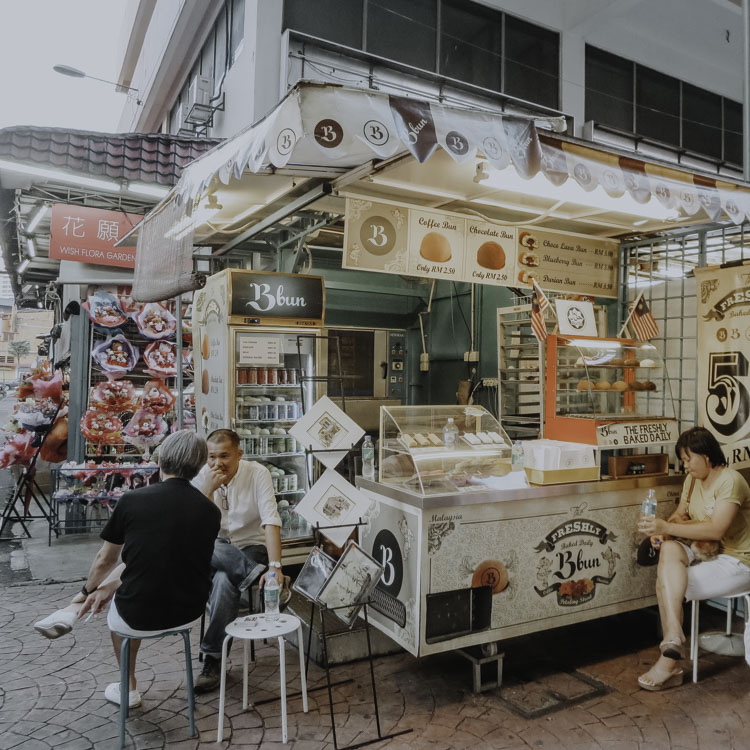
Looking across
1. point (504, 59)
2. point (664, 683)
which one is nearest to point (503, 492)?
point (664, 683)

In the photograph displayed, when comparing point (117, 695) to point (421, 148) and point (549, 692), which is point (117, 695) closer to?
point (549, 692)

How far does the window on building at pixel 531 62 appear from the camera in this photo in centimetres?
1045

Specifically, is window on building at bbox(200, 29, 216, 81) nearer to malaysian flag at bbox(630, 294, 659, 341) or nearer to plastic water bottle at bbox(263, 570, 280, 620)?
malaysian flag at bbox(630, 294, 659, 341)

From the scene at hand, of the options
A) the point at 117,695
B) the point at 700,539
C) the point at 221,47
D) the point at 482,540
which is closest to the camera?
the point at 117,695

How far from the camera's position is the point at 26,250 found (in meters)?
11.1

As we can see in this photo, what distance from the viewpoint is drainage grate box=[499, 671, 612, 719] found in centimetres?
382

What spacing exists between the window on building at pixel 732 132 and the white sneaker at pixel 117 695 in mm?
13432

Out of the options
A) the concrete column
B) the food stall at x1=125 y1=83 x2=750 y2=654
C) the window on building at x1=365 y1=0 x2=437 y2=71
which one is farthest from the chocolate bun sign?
the concrete column

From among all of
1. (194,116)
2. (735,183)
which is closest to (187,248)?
(735,183)

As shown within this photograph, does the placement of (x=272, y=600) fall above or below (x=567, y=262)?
below

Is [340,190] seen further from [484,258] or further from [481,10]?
[481,10]

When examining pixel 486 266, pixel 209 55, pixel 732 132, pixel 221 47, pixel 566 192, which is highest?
pixel 209 55

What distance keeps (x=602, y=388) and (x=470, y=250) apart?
1.64m

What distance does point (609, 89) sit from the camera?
11219 millimetres
